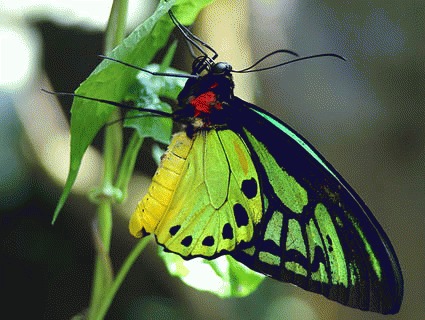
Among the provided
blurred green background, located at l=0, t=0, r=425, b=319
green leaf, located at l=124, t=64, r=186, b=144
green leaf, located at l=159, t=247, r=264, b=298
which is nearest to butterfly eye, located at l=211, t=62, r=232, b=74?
green leaf, located at l=124, t=64, r=186, b=144

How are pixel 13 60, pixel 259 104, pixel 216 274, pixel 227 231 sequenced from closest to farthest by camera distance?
pixel 227 231 < pixel 216 274 < pixel 13 60 < pixel 259 104

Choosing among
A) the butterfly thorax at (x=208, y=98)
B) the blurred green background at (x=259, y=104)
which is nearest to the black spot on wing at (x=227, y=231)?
the butterfly thorax at (x=208, y=98)

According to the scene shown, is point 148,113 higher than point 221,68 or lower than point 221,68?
lower

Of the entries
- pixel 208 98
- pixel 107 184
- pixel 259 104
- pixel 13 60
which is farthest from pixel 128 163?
pixel 259 104

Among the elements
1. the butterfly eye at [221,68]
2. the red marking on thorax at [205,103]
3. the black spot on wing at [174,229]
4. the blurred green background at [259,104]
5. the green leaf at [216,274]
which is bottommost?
the blurred green background at [259,104]

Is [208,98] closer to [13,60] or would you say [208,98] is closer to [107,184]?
[107,184]

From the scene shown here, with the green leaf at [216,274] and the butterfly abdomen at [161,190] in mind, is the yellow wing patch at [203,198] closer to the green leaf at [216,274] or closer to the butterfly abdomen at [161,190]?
the butterfly abdomen at [161,190]
